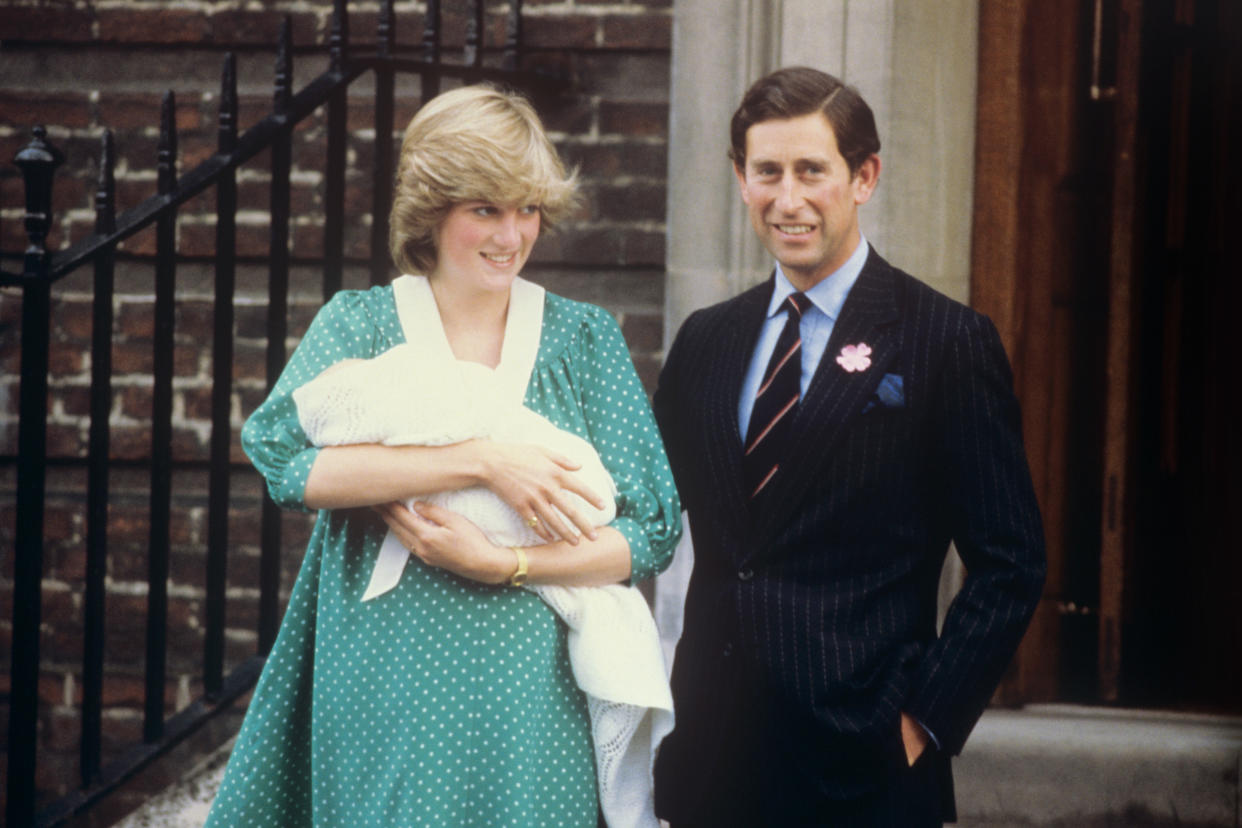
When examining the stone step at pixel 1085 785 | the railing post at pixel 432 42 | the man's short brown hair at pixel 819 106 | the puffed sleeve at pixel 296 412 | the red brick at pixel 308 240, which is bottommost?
the stone step at pixel 1085 785

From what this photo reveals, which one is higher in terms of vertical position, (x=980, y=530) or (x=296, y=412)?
(x=296, y=412)

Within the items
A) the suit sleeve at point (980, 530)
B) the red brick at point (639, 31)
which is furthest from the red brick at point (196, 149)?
the suit sleeve at point (980, 530)

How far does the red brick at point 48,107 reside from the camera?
3922 mm

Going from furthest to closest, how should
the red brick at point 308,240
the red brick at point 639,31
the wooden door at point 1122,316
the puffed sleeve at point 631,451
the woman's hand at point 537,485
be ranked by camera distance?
the red brick at point 308,240, the red brick at point 639,31, the wooden door at point 1122,316, the puffed sleeve at point 631,451, the woman's hand at point 537,485

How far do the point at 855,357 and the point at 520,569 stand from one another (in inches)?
23.7

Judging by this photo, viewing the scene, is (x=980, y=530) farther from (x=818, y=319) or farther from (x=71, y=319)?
(x=71, y=319)

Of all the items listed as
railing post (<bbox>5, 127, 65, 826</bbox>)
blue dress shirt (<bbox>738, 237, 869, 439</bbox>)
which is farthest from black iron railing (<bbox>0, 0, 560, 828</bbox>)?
blue dress shirt (<bbox>738, 237, 869, 439</bbox>)

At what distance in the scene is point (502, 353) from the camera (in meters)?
2.23

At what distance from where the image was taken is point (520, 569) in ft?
6.97

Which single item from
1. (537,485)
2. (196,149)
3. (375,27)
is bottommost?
(537,485)

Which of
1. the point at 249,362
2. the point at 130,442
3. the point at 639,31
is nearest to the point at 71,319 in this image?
the point at 130,442

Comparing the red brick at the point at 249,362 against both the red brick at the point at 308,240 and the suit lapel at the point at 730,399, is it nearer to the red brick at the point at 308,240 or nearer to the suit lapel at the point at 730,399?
the red brick at the point at 308,240

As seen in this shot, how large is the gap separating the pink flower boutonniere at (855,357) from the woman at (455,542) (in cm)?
32

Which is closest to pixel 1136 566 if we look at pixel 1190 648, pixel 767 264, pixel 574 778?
pixel 1190 648
